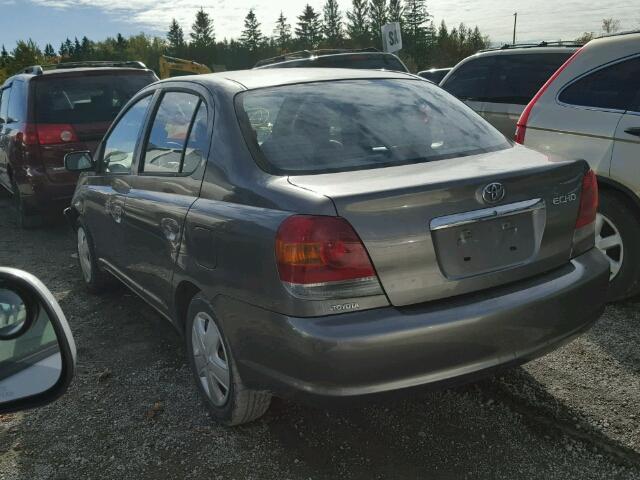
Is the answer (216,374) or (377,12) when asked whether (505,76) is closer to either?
(216,374)

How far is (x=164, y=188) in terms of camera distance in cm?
341

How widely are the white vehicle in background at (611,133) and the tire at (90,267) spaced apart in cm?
353

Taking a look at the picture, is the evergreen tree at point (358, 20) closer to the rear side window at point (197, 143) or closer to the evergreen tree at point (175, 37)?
the evergreen tree at point (175, 37)

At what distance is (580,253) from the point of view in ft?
9.54

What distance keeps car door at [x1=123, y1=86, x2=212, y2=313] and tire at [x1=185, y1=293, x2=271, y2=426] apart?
1.07ft

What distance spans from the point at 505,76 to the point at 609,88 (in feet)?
9.90

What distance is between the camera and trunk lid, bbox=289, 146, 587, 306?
7.77ft

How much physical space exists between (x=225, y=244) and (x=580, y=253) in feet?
5.28

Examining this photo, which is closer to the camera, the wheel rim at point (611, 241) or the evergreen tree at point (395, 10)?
the wheel rim at point (611, 241)

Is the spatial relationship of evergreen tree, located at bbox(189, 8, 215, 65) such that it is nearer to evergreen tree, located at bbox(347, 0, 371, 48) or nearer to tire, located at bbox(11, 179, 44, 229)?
evergreen tree, located at bbox(347, 0, 371, 48)

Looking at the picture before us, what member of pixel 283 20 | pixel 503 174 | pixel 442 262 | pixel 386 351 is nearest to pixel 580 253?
pixel 503 174

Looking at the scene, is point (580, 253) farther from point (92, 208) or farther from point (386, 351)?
point (92, 208)

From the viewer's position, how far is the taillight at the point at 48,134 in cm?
720

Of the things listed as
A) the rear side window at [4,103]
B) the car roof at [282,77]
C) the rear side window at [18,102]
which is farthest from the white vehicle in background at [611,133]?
the rear side window at [4,103]
